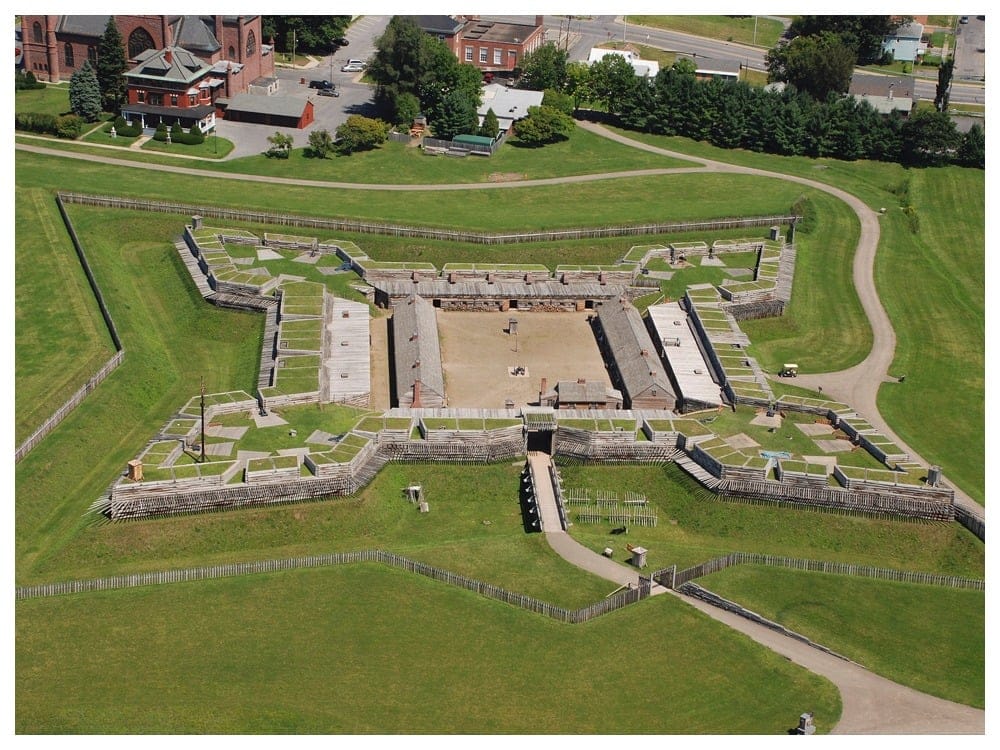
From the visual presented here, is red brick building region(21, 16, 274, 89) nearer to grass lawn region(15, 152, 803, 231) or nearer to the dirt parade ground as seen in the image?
grass lawn region(15, 152, 803, 231)

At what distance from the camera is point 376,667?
222 ft

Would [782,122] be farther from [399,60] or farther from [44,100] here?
[44,100]

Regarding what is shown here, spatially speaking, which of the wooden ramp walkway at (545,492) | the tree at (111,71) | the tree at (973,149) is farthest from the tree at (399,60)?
the wooden ramp walkway at (545,492)

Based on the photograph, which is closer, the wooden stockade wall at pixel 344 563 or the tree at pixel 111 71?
the wooden stockade wall at pixel 344 563

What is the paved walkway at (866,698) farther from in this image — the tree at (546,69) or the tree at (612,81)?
the tree at (546,69)

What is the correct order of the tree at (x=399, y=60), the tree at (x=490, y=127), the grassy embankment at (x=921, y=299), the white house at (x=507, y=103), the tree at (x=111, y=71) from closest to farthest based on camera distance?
the grassy embankment at (x=921, y=299) < the tree at (x=399, y=60) < the tree at (x=490, y=127) < the tree at (x=111, y=71) < the white house at (x=507, y=103)

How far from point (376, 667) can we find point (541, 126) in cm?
9178

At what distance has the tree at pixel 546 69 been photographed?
16088 cm

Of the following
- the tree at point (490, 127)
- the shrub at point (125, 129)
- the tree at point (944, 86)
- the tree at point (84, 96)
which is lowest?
the shrub at point (125, 129)

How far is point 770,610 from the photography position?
73438 mm

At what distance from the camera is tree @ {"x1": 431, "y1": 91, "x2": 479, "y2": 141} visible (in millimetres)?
146750

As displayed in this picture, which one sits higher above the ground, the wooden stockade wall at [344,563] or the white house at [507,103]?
the white house at [507,103]

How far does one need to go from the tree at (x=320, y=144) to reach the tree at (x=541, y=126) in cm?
2174

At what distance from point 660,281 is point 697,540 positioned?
124 feet
